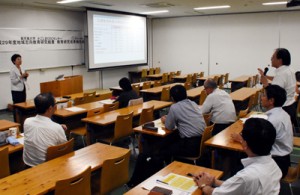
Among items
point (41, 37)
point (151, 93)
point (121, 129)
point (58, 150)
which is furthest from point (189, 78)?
point (58, 150)

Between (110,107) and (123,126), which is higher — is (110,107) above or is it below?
above

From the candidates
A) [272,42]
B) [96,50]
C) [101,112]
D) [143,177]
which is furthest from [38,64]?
[272,42]

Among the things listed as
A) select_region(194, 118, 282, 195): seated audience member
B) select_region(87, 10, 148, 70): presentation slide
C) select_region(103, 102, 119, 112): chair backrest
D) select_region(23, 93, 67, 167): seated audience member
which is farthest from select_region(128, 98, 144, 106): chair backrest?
select_region(87, 10, 148, 70): presentation slide

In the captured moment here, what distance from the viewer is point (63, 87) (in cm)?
709

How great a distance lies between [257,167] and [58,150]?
1.89m

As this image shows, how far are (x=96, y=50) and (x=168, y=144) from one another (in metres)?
6.63

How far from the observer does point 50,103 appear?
3002 millimetres

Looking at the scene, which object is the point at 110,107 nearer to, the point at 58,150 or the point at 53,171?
the point at 58,150

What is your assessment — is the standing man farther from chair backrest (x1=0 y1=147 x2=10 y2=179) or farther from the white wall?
the white wall

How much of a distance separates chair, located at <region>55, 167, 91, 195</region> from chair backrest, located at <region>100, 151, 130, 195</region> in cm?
21

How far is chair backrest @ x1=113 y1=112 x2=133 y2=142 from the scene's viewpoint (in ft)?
14.1

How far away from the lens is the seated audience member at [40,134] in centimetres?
292

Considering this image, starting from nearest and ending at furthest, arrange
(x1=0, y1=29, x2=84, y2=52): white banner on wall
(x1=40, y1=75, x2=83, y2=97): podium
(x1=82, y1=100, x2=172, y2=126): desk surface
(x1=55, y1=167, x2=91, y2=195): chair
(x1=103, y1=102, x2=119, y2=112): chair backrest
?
(x1=55, y1=167, x2=91, y2=195): chair
(x1=82, y1=100, x2=172, y2=126): desk surface
(x1=103, y1=102, x2=119, y2=112): chair backrest
(x1=40, y1=75, x2=83, y2=97): podium
(x1=0, y1=29, x2=84, y2=52): white banner on wall

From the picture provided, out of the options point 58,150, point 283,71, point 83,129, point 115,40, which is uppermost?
point 115,40
